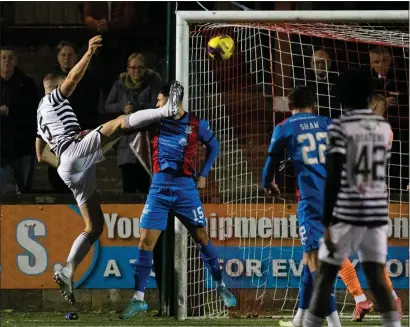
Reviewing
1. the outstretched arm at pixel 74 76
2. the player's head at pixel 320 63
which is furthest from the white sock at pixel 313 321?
the player's head at pixel 320 63

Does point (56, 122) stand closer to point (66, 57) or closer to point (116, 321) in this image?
point (66, 57)

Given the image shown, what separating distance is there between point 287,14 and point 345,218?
3.80 meters

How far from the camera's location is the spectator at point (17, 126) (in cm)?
1123

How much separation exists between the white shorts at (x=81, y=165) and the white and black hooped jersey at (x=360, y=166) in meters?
4.05

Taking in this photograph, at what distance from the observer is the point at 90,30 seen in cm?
1221

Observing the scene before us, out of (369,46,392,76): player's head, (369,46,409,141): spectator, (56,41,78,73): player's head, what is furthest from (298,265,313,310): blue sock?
(56,41,78,73): player's head

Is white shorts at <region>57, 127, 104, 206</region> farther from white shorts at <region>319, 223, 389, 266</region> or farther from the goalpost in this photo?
white shorts at <region>319, 223, 389, 266</region>

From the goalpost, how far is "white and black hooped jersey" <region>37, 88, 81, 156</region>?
112 cm

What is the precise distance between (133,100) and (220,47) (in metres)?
1.17

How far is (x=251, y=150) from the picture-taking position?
35.2 feet

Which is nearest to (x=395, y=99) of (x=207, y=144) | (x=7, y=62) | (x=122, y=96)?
(x=207, y=144)

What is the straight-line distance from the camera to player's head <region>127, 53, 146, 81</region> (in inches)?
436

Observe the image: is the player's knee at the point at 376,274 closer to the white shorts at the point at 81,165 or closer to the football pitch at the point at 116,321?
the football pitch at the point at 116,321

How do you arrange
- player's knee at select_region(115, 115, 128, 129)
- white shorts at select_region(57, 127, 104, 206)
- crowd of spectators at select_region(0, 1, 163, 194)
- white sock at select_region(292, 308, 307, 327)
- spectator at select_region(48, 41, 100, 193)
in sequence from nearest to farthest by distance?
white sock at select_region(292, 308, 307, 327), player's knee at select_region(115, 115, 128, 129), white shorts at select_region(57, 127, 104, 206), crowd of spectators at select_region(0, 1, 163, 194), spectator at select_region(48, 41, 100, 193)
